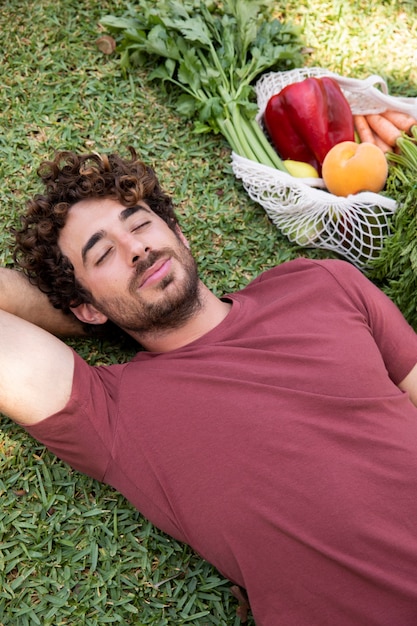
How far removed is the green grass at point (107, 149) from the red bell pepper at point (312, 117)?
0.38m

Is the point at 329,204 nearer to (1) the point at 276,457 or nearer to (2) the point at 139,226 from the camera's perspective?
(2) the point at 139,226

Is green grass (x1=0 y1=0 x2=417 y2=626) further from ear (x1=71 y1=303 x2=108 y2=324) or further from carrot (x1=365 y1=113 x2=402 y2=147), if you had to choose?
→ carrot (x1=365 y1=113 x2=402 y2=147)

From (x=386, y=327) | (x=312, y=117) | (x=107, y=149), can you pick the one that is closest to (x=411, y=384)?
(x=386, y=327)

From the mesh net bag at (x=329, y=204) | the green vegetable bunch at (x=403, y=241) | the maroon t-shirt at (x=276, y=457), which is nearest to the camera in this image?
the maroon t-shirt at (x=276, y=457)

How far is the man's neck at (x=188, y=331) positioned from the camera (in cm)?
271

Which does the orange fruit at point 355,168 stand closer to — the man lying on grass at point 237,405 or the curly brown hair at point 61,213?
the man lying on grass at point 237,405

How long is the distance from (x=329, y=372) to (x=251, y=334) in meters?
→ 0.36

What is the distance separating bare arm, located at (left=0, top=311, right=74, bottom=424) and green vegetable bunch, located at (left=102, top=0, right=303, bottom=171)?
1799mm

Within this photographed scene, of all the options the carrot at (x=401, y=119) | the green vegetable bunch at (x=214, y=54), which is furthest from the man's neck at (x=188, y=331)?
the carrot at (x=401, y=119)

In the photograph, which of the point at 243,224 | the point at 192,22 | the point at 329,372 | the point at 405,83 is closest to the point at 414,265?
the point at 329,372

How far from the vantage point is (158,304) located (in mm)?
2627

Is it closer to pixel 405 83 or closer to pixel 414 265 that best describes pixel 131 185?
→ pixel 414 265

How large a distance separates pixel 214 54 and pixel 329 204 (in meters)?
1.16

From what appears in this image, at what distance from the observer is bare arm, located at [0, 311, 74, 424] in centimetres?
225
